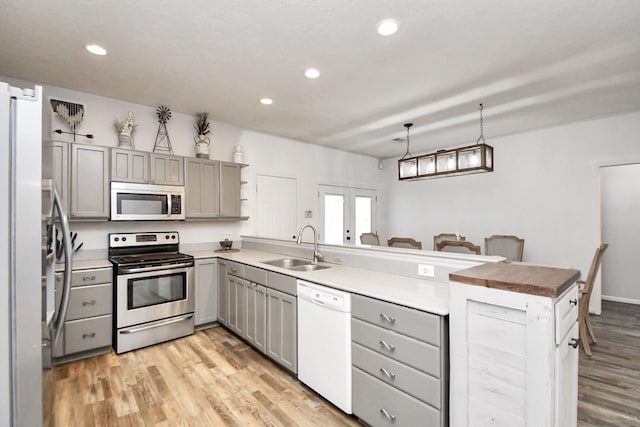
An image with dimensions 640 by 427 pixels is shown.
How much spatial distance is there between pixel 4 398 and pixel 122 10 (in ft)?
7.29

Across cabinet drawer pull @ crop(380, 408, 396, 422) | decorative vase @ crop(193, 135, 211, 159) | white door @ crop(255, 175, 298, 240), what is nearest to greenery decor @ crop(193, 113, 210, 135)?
decorative vase @ crop(193, 135, 211, 159)

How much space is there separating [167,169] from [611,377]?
4748 mm

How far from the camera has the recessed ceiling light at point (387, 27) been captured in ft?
6.91

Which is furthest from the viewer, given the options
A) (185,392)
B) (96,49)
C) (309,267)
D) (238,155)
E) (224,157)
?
(224,157)

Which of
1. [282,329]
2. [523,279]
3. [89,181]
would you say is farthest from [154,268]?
[523,279]

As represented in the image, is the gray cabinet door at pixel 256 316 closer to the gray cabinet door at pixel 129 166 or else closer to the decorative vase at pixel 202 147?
the gray cabinet door at pixel 129 166

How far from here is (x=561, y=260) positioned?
4.45m

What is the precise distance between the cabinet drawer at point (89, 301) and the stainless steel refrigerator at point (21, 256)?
228 cm

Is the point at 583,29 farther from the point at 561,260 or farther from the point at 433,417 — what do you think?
the point at 561,260

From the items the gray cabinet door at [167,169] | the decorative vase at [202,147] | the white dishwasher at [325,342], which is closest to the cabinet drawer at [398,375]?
the white dishwasher at [325,342]

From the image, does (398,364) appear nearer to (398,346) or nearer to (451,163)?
(398,346)

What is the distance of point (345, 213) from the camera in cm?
620

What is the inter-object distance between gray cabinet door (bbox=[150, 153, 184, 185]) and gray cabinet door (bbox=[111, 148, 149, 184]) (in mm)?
75

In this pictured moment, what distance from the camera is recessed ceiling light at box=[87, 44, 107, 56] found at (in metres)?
2.44
